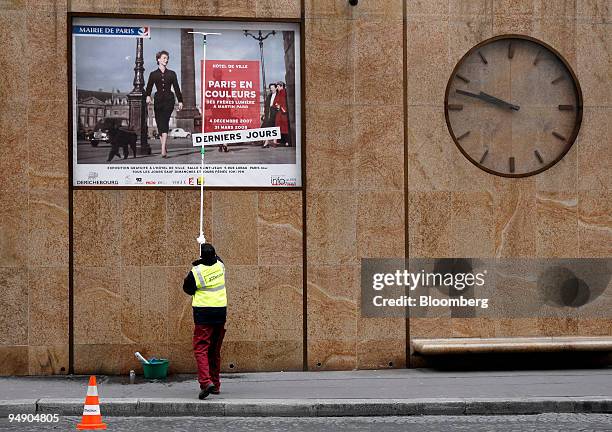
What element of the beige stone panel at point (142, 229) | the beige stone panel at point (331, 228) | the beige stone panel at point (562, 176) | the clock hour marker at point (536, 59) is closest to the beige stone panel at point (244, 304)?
the beige stone panel at point (331, 228)

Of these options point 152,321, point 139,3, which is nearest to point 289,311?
point 152,321

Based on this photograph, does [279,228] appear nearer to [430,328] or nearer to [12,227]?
[430,328]

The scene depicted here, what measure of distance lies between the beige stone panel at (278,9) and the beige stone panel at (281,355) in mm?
4315

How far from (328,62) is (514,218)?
3273mm

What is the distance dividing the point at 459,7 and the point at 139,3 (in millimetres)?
4285

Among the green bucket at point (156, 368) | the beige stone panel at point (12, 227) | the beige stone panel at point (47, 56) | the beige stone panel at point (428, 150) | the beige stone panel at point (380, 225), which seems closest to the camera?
the green bucket at point (156, 368)

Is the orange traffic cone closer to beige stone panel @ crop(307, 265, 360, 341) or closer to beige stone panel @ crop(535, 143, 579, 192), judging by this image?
beige stone panel @ crop(307, 265, 360, 341)

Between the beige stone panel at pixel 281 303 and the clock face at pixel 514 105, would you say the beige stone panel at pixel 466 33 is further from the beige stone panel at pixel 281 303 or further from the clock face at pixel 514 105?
the beige stone panel at pixel 281 303

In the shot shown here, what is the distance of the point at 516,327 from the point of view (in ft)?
44.8

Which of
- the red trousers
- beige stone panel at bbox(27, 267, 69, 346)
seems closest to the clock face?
the red trousers

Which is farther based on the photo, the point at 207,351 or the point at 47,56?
the point at 47,56

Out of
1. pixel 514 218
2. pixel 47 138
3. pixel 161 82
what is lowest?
pixel 514 218

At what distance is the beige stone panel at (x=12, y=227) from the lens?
42.0 feet

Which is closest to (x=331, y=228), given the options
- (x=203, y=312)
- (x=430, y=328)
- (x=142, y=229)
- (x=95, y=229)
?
(x=430, y=328)
